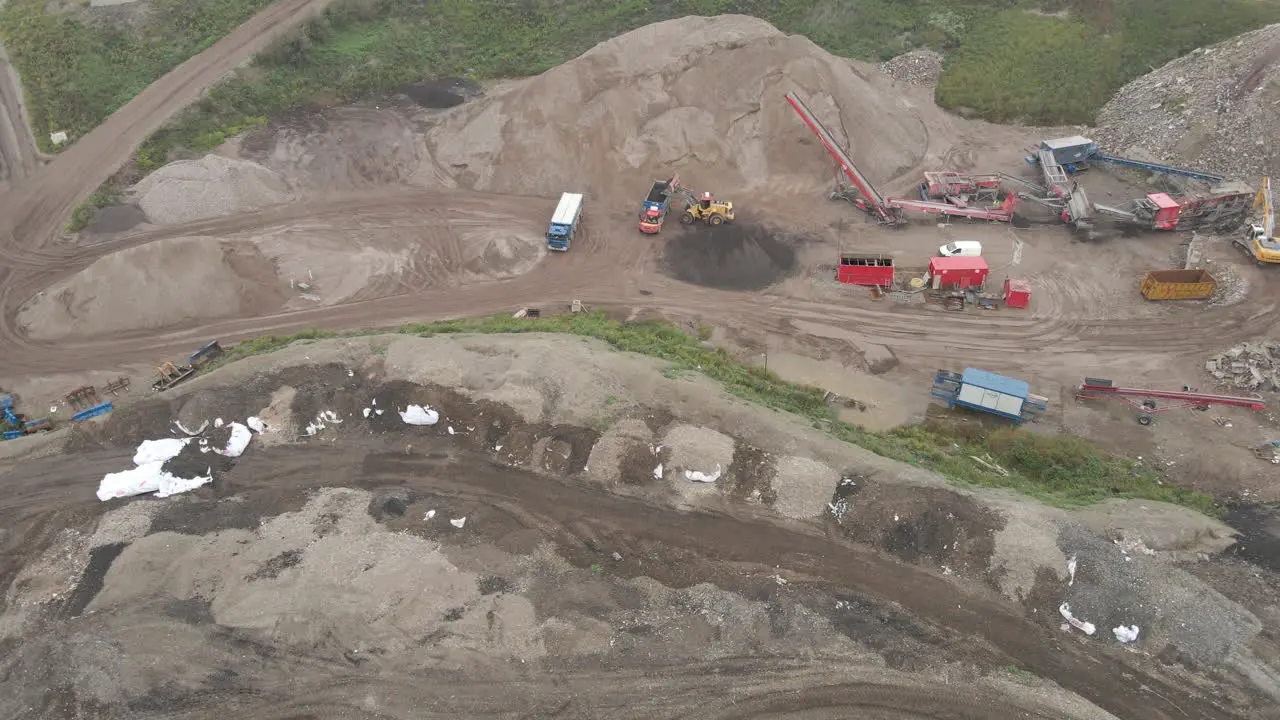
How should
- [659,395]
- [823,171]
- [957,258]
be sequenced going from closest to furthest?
[659,395], [957,258], [823,171]

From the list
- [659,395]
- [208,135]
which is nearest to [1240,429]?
[659,395]

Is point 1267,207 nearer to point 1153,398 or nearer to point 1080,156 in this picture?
point 1080,156

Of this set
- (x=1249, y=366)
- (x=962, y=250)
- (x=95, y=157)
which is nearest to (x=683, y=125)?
(x=962, y=250)

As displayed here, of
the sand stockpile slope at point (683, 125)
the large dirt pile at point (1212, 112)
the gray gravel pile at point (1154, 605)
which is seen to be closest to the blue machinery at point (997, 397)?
the gray gravel pile at point (1154, 605)

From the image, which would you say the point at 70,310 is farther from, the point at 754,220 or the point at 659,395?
the point at 754,220

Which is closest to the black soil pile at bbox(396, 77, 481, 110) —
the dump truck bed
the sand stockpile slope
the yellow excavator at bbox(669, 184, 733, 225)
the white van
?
the sand stockpile slope

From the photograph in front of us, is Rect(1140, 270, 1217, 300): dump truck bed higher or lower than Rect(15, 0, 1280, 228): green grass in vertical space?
lower

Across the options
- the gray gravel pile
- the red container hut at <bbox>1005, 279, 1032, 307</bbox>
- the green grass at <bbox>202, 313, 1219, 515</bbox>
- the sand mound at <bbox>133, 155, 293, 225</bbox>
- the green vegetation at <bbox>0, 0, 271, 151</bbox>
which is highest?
the green vegetation at <bbox>0, 0, 271, 151</bbox>

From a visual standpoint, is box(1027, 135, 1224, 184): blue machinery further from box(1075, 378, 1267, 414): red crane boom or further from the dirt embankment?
the dirt embankment
